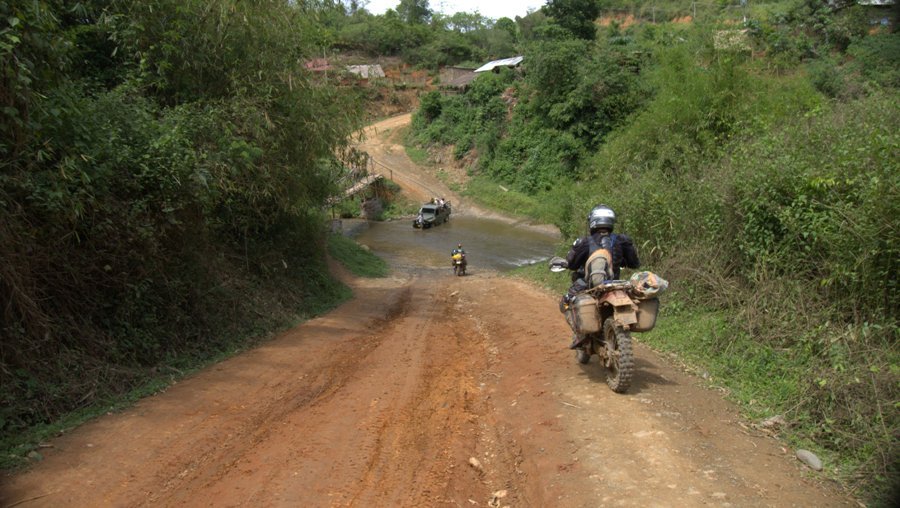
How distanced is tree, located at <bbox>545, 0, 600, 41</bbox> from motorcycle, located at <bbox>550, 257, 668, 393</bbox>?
2069 inches

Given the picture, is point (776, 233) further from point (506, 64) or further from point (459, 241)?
point (506, 64)

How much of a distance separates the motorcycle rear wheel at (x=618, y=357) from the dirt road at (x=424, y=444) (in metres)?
0.16

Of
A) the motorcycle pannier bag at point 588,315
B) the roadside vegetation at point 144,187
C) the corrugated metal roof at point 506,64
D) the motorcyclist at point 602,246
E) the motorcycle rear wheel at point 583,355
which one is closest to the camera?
the roadside vegetation at point 144,187

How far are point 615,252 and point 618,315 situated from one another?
1007 millimetres

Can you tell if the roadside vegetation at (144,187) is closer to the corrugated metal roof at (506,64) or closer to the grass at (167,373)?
the grass at (167,373)

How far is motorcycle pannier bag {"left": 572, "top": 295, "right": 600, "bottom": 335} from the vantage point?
6688 millimetres

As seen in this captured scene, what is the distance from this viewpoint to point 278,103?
12.8 metres

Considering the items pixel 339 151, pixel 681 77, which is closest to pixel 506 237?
pixel 681 77

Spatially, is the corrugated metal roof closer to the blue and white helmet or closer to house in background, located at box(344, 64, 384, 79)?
house in background, located at box(344, 64, 384, 79)

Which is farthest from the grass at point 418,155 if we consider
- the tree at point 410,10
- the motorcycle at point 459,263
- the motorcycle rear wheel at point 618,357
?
the motorcycle rear wheel at point 618,357

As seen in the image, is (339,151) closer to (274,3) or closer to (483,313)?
(274,3)

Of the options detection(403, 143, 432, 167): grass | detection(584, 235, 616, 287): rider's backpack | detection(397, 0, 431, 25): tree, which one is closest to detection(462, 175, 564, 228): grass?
detection(403, 143, 432, 167): grass

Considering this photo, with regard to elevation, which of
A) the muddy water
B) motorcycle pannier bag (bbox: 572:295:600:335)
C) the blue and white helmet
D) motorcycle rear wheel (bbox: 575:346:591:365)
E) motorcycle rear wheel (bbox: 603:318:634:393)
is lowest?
the muddy water

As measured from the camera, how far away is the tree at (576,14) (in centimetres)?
5478
